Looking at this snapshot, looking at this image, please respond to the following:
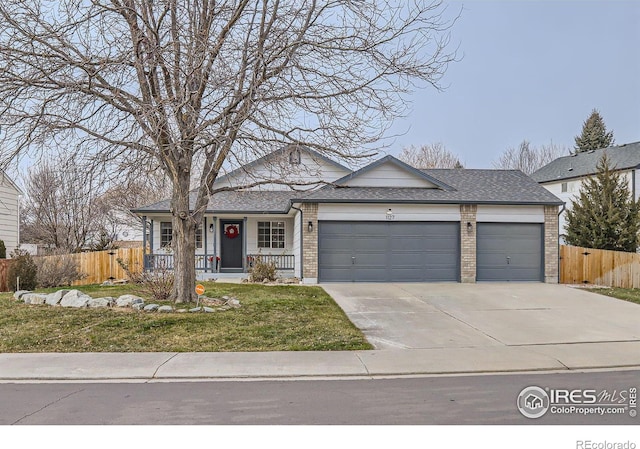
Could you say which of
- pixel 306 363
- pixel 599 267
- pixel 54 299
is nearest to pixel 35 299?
pixel 54 299

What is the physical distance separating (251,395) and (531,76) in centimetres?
1371

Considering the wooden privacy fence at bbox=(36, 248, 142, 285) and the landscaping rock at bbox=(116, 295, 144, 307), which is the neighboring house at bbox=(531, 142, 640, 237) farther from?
the landscaping rock at bbox=(116, 295, 144, 307)

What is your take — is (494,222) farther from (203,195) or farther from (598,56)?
(203,195)

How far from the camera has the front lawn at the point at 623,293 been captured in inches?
555

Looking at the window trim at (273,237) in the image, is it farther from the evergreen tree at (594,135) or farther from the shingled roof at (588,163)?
the evergreen tree at (594,135)

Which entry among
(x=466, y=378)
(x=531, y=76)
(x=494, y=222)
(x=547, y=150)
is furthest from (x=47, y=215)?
(x=547, y=150)

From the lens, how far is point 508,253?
18.3 m

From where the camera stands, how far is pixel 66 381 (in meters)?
6.71

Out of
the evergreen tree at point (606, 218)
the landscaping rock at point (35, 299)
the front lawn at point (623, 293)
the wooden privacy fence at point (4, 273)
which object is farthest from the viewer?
the evergreen tree at point (606, 218)

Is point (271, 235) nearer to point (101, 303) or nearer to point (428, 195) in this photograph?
point (428, 195)

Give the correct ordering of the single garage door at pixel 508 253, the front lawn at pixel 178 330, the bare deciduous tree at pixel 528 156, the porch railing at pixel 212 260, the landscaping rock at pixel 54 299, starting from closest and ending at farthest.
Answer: the front lawn at pixel 178 330
the landscaping rock at pixel 54 299
the single garage door at pixel 508 253
the porch railing at pixel 212 260
the bare deciduous tree at pixel 528 156

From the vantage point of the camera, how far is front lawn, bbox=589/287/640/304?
555 inches

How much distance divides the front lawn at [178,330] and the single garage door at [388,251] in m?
5.52

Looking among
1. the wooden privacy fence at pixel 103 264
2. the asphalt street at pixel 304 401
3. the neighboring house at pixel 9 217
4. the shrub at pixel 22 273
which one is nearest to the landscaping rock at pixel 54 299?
the shrub at pixel 22 273
